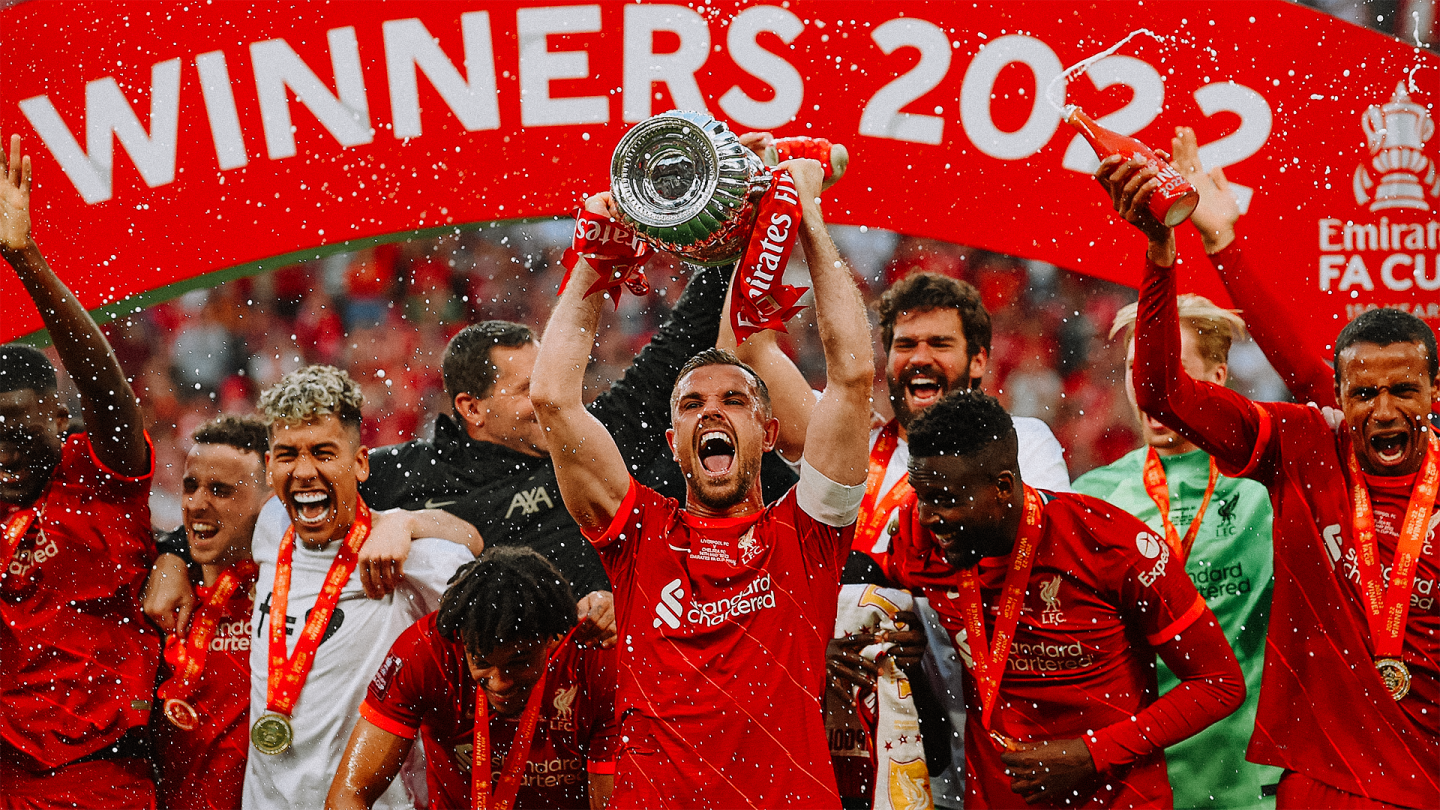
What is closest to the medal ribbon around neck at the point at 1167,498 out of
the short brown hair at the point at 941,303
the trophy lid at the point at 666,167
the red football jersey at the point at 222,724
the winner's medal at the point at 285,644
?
the short brown hair at the point at 941,303

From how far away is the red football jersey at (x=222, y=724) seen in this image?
395cm

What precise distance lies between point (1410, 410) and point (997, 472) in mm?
1089

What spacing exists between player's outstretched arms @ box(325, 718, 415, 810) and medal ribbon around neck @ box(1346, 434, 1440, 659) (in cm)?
254

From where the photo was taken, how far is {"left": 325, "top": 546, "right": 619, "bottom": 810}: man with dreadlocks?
3.31 m

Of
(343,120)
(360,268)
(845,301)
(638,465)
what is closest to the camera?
(845,301)

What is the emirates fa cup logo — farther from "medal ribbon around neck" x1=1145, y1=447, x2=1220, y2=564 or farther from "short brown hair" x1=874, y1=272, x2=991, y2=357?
"short brown hair" x1=874, y1=272, x2=991, y2=357

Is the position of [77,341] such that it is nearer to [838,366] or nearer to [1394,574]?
[838,366]

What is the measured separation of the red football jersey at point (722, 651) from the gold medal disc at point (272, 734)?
1.37m

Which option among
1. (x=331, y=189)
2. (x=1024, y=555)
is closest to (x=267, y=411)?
(x=331, y=189)

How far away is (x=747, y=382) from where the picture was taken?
3.04m

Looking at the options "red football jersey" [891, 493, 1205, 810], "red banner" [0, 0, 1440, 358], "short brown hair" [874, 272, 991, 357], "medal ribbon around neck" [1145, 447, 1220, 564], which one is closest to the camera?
"red football jersey" [891, 493, 1205, 810]

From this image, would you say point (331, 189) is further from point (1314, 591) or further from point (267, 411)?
point (1314, 591)

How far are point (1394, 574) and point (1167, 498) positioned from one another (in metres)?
0.90

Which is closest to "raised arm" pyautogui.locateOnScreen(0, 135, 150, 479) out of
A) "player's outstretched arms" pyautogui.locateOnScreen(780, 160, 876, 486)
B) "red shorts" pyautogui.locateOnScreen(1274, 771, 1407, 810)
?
"player's outstretched arms" pyautogui.locateOnScreen(780, 160, 876, 486)
